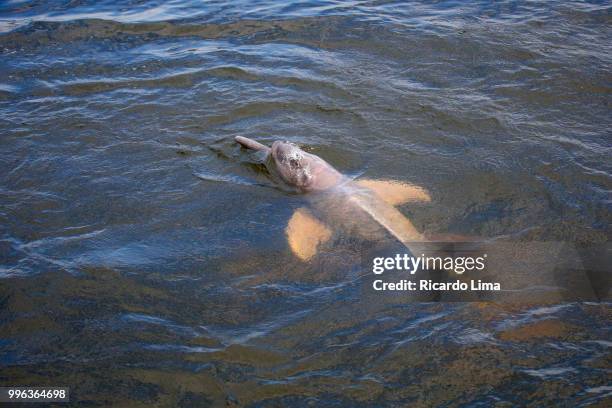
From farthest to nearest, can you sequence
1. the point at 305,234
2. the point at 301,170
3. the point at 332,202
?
the point at 301,170 < the point at 332,202 < the point at 305,234

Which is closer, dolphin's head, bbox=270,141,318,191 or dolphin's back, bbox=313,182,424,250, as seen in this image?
dolphin's back, bbox=313,182,424,250

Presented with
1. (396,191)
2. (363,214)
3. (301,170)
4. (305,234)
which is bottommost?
(305,234)

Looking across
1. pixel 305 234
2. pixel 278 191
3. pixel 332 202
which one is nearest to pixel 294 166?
pixel 278 191

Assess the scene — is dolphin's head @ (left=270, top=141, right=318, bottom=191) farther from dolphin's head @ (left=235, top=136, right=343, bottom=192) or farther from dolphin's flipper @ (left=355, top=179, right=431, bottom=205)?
dolphin's flipper @ (left=355, top=179, right=431, bottom=205)

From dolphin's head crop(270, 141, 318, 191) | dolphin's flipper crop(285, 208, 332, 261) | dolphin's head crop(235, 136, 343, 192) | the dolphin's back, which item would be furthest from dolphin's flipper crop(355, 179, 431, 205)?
dolphin's flipper crop(285, 208, 332, 261)

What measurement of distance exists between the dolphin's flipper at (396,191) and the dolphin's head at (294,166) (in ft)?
2.19

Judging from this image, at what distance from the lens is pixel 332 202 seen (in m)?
6.78

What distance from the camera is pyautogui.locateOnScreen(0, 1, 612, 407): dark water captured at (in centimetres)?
460

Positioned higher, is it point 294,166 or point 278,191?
point 294,166

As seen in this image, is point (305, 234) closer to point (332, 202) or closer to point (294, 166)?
point (332, 202)

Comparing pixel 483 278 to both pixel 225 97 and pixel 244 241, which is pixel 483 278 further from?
pixel 225 97

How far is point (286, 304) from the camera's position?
533cm

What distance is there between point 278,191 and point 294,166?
1.26 feet

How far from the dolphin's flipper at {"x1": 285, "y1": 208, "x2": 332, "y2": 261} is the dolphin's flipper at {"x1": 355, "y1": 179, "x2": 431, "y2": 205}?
84cm
